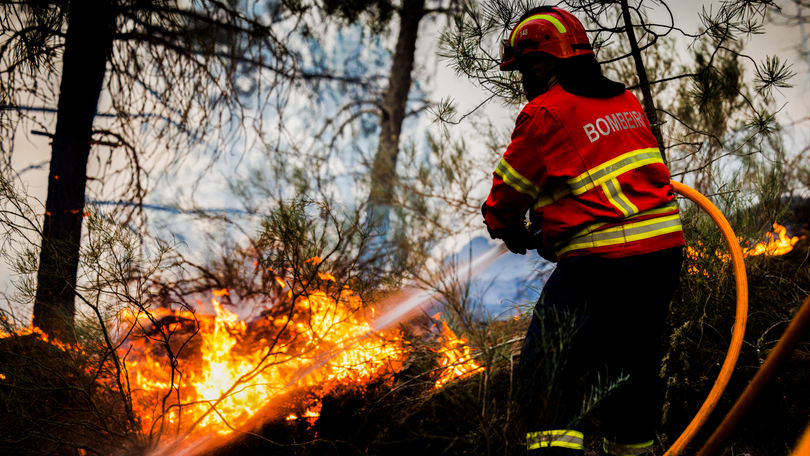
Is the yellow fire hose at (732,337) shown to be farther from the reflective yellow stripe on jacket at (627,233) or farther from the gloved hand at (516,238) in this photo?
the gloved hand at (516,238)

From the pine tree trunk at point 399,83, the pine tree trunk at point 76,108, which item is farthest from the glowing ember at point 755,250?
the pine tree trunk at point 399,83

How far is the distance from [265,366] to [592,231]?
2.15 metres

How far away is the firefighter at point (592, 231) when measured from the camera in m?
1.91

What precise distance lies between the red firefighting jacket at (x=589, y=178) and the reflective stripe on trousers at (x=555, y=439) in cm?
72

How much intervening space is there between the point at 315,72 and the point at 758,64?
5979mm

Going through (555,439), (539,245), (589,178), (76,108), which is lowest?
(555,439)

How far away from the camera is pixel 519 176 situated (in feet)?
6.54

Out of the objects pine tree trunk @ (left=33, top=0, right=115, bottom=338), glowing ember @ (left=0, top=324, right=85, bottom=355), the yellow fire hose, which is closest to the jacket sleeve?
the yellow fire hose

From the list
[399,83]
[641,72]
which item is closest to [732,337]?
[641,72]

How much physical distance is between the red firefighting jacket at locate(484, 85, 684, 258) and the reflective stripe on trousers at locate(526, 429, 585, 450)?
2.38ft

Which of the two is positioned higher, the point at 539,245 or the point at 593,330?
the point at 539,245

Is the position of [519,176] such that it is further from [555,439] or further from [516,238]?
[555,439]

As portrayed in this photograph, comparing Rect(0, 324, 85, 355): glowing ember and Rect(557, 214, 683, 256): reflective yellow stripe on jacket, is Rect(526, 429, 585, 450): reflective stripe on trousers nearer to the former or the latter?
Rect(557, 214, 683, 256): reflective yellow stripe on jacket

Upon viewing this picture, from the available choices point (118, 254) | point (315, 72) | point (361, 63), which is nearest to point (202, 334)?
point (118, 254)
